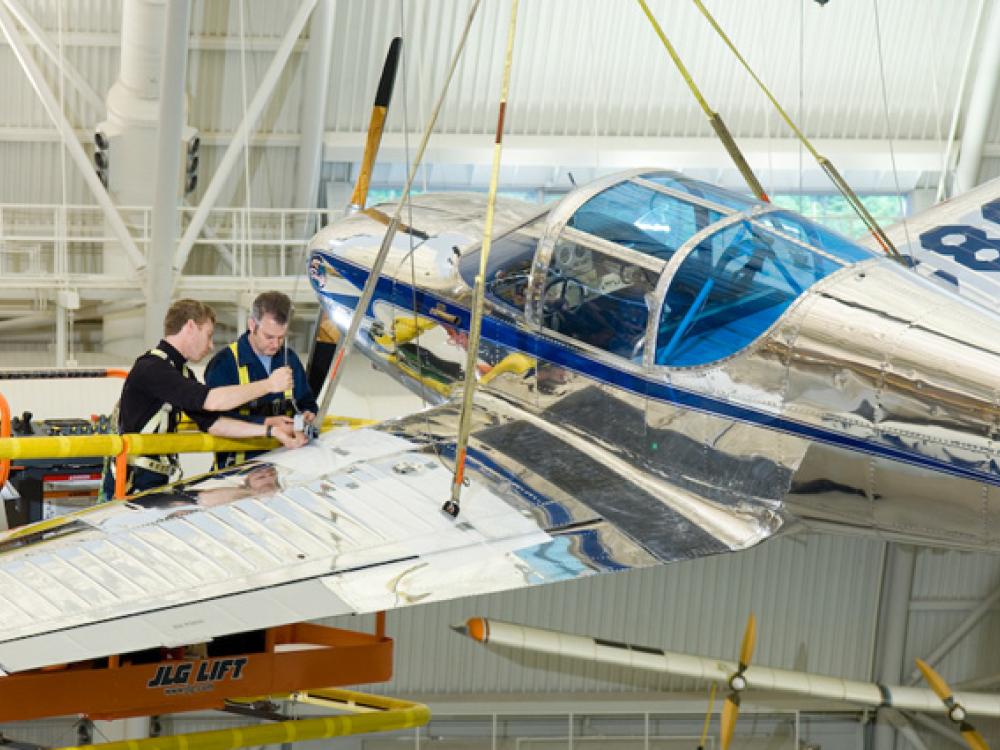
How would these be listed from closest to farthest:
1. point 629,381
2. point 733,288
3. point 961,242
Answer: point 733,288
point 629,381
point 961,242

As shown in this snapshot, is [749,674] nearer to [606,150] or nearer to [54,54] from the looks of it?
[606,150]

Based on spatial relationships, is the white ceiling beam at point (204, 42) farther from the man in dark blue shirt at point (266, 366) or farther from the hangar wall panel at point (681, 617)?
the man in dark blue shirt at point (266, 366)

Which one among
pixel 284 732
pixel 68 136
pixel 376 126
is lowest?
pixel 284 732

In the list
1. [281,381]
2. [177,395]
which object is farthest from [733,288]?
[177,395]

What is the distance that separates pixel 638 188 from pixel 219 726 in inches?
399

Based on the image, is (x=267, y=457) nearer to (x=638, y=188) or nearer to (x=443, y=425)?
(x=443, y=425)

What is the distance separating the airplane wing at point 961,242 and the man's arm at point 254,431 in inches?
153

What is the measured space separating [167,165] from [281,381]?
217 inches

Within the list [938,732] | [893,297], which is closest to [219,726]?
[938,732]

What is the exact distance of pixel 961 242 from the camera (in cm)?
871

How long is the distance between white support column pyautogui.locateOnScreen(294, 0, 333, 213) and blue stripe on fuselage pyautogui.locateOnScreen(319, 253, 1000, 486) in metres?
7.57

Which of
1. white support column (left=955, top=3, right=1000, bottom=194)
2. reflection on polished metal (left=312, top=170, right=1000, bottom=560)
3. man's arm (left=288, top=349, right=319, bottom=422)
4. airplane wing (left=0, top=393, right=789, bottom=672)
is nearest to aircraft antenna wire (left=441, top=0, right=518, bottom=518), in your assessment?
airplane wing (left=0, top=393, right=789, bottom=672)

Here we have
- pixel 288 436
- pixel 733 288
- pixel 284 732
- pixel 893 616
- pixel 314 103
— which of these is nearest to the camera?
pixel 733 288

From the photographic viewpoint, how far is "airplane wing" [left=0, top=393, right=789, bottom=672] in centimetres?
521
